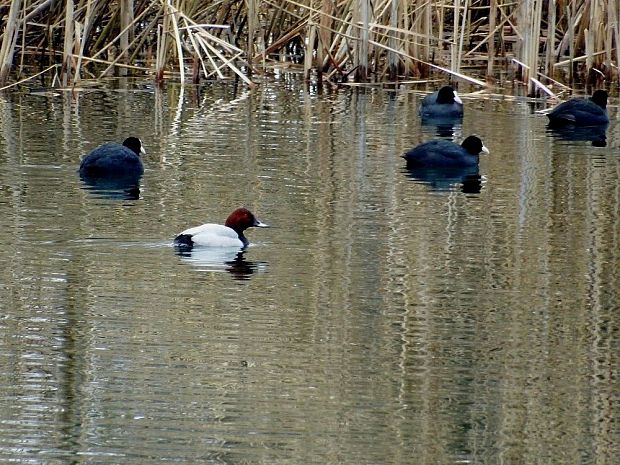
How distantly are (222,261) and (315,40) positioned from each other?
32.9 feet

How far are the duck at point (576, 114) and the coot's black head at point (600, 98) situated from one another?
29.1 inches

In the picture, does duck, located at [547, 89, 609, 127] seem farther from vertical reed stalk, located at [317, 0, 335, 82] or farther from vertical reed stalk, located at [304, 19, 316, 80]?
vertical reed stalk, located at [304, 19, 316, 80]

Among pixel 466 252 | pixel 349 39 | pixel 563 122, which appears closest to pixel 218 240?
pixel 466 252

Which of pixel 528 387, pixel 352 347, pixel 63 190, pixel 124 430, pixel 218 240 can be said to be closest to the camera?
pixel 124 430

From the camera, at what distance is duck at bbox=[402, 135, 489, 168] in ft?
42.7

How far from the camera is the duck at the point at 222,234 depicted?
926 centimetres

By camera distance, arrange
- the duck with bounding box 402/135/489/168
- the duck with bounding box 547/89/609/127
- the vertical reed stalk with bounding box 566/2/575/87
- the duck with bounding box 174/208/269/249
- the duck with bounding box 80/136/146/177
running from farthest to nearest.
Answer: the vertical reed stalk with bounding box 566/2/575/87 < the duck with bounding box 547/89/609/127 < the duck with bounding box 402/135/489/168 < the duck with bounding box 80/136/146/177 < the duck with bounding box 174/208/269/249

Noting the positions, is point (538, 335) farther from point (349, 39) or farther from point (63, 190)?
point (349, 39)

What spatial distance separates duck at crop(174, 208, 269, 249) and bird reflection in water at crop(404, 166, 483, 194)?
2.83m

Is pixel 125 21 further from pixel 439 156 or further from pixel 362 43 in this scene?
pixel 439 156

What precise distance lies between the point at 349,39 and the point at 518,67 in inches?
89.1

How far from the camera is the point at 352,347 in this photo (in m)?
7.16

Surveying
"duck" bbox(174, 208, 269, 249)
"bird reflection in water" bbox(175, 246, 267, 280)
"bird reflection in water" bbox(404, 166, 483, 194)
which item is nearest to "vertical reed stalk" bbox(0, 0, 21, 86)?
"bird reflection in water" bbox(404, 166, 483, 194)

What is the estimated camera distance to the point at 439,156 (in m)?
13.1
